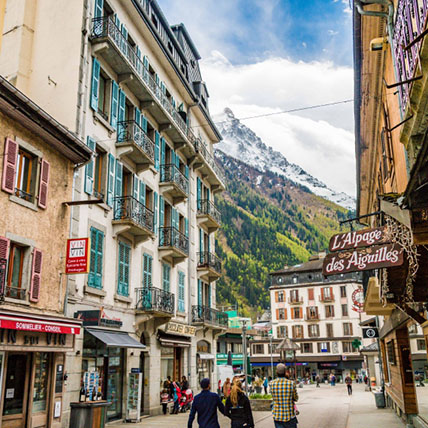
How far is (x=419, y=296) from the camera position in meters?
9.93

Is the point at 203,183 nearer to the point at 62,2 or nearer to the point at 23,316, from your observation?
the point at 62,2

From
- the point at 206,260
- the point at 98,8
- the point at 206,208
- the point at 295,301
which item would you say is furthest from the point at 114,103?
the point at 295,301

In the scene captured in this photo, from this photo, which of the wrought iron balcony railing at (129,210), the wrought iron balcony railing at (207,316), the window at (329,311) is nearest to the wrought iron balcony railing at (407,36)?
the wrought iron balcony railing at (129,210)

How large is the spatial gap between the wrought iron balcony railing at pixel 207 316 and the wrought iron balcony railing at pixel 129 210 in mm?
8482

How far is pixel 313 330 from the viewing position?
7150cm

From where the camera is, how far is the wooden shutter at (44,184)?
13898mm

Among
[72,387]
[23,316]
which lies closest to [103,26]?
[23,316]

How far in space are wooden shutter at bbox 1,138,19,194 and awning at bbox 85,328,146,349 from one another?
5617 millimetres

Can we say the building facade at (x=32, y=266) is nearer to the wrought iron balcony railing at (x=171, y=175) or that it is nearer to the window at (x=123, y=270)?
the window at (x=123, y=270)

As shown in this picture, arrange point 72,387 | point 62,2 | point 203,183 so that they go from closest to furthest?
point 72,387
point 62,2
point 203,183

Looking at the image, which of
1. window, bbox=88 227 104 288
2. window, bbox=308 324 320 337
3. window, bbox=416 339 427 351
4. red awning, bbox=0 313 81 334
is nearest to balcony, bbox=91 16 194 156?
window, bbox=88 227 104 288

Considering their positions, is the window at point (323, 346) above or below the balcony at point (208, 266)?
below

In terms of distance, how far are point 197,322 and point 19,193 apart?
1571 centimetres

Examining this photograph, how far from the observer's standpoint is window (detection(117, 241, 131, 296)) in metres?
18.9
